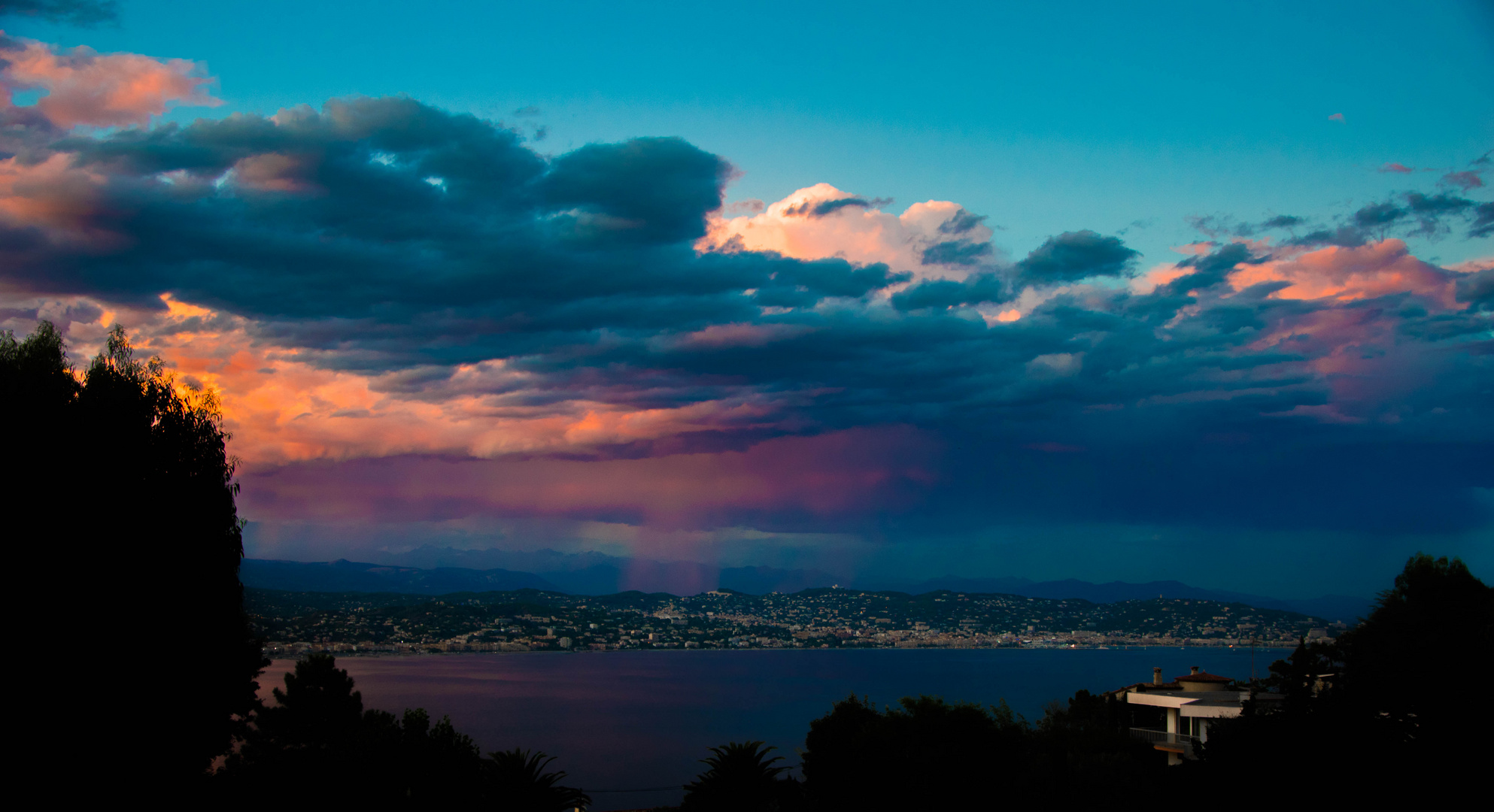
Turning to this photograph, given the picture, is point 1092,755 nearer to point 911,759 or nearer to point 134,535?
point 911,759

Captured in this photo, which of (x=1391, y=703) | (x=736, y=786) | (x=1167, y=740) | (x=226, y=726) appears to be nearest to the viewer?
(x=226, y=726)

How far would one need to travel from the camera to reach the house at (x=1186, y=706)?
3969 centimetres

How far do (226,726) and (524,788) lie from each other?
8912 mm

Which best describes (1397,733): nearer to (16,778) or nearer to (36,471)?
(16,778)

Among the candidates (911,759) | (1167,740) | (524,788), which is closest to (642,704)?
(1167,740)

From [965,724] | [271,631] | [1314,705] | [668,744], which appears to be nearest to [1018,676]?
[668,744]

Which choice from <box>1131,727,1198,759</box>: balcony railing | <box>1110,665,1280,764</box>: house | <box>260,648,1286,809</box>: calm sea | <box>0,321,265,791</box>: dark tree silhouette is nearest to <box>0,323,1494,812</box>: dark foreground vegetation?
<box>0,321,265,791</box>: dark tree silhouette

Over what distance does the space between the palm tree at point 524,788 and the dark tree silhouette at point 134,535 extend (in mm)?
6900

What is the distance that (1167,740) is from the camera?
42.1 m

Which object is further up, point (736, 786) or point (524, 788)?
point (524, 788)

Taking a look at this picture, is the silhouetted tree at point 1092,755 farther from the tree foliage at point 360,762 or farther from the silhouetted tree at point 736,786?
the tree foliage at point 360,762

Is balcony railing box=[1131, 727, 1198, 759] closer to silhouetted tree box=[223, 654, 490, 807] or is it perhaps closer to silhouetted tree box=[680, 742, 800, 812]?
silhouetted tree box=[680, 742, 800, 812]

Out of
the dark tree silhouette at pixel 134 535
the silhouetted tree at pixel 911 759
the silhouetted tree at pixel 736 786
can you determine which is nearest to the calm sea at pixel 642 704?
the silhouetted tree at pixel 911 759

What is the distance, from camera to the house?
39688 millimetres
